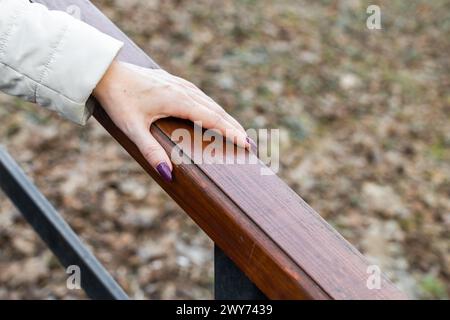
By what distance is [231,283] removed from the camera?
830 mm

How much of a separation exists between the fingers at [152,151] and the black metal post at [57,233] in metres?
0.72

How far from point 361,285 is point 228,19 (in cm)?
465

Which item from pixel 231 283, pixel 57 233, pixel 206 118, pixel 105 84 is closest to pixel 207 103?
pixel 206 118

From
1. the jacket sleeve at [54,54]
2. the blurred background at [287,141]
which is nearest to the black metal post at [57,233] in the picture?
the jacket sleeve at [54,54]

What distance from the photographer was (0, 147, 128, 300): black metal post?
1500 millimetres

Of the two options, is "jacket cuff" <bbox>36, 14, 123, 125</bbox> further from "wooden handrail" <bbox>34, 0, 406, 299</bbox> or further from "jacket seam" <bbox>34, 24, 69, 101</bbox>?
"wooden handrail" <bbox>34, 0, 406, 299</bbox>

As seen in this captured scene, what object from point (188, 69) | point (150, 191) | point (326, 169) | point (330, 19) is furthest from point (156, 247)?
point (330, 19)

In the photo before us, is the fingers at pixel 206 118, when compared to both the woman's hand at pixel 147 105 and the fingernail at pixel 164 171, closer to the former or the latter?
the woman's hand at pixel 147 105

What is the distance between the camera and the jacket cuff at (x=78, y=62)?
0.91 meters

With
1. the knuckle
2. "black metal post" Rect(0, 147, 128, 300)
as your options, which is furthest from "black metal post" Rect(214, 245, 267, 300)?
"black metal post" Rect(0, 147, 128, 300)

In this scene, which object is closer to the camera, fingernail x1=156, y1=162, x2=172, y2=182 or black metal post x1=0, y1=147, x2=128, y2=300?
fingernail x1=156, y1=162, x2=172, y2=182

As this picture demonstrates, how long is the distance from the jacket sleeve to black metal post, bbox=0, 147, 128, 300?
653 mm

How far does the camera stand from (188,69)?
4.43 meters

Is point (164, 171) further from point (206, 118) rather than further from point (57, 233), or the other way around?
point (57, 233)
